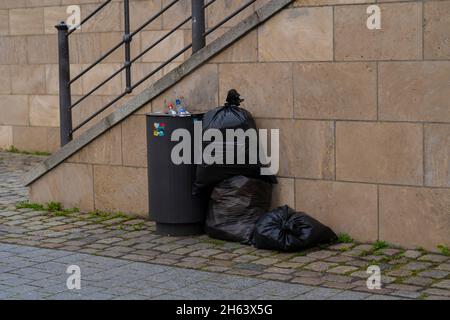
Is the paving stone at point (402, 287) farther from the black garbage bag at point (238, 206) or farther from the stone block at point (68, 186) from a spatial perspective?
the stone block at point (68, 186)

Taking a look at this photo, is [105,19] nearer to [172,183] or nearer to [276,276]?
[172,183]

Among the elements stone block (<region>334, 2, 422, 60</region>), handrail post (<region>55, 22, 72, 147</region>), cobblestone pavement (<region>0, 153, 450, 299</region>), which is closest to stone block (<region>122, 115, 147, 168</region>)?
cobblestone pavement (<region>0, 153, 450, 299</region>)

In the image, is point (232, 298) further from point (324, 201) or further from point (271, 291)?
point (324, 201)

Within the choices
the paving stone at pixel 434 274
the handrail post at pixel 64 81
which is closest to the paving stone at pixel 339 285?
the paving stone at pixel 434 274

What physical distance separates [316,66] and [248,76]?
2.39 ft

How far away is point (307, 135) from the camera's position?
8281mm

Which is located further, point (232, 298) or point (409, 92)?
point (409, 92)

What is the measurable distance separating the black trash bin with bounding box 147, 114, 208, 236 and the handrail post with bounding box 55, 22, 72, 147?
6.32 ft

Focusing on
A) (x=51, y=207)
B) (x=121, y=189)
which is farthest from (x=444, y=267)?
(x=51, y=207)

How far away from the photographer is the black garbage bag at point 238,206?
26.9ft

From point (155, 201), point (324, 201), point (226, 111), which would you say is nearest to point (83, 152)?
point (155, 201)

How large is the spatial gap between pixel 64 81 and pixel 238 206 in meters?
2.98

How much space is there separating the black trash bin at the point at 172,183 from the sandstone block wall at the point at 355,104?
0.55 metres

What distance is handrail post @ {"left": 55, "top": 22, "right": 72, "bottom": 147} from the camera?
395 inches
